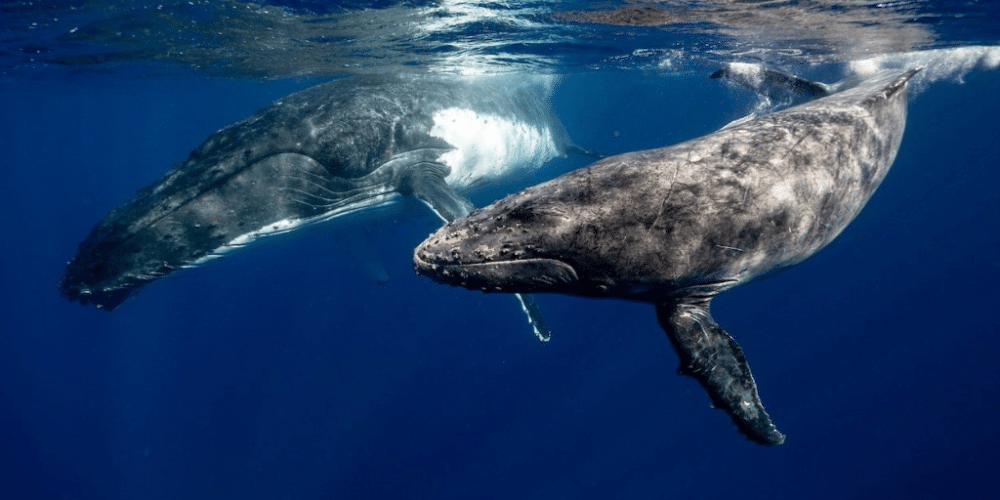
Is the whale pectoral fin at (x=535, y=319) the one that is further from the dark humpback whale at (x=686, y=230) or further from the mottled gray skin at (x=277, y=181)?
the dark humpback whale at (x=686, y=230)

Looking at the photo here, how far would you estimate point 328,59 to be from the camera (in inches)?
813

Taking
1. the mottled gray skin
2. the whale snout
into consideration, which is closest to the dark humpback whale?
the whale snout

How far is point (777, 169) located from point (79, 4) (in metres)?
16.5

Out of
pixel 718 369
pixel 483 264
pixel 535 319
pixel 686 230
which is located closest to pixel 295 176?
pixel 535 319

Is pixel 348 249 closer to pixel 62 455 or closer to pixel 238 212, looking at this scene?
pixel 238 212

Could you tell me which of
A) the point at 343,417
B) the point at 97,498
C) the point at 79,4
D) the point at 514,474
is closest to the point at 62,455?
the point at 97,498

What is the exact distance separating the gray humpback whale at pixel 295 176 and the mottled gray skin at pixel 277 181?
16 millimetres

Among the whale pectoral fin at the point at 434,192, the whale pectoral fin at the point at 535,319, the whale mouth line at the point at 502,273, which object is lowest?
the whale pectoral fin at the point at 535,319

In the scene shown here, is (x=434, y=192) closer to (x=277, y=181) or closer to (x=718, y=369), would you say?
(x=277, y=181)

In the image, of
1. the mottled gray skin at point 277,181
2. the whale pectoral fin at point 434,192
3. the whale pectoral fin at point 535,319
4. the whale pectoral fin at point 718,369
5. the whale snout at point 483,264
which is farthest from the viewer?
the whale pectoral fin at point 434,192

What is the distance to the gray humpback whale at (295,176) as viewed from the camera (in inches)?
258

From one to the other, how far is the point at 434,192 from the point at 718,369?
6.03m

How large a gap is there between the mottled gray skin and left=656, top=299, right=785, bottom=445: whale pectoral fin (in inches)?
201

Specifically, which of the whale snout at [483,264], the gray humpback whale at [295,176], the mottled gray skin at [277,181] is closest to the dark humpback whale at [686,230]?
the whale snout at [483,264]
